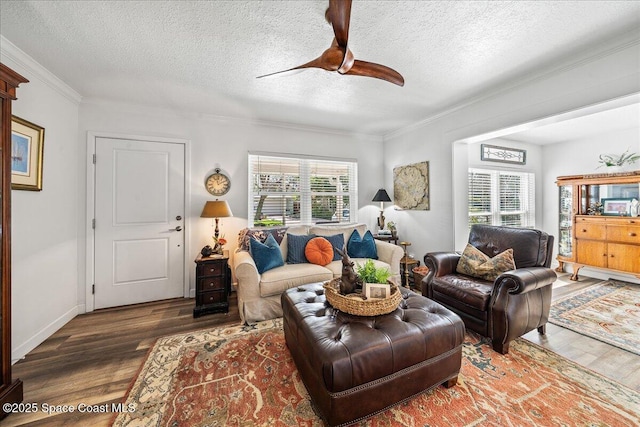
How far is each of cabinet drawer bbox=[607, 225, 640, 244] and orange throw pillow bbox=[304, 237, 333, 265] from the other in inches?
167

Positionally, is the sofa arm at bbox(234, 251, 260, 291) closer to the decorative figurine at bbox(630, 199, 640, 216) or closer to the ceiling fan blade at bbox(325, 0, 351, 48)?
the ceiling fan blade at bbox(325, 0, 351, 48)

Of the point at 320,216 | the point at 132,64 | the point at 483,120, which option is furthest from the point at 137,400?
the point at 483,120

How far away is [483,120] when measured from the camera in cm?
292

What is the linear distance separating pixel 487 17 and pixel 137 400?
3.45 meters

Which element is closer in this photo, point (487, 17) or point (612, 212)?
point (487, 17)

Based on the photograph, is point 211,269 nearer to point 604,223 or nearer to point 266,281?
point 266,281

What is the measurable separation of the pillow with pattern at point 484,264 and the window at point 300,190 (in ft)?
6.79

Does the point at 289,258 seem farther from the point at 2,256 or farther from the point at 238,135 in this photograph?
the point at 2,256

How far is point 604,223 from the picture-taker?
12.3 feet

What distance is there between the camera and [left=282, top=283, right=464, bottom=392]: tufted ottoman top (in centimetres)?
125

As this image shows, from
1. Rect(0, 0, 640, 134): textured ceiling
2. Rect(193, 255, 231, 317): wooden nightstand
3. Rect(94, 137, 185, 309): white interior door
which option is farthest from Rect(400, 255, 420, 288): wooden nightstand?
Rect(94, 137, 185, 309): white interior door

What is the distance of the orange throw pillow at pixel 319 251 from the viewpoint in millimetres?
3055

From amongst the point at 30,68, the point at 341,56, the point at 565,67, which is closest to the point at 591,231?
the point at 565,67

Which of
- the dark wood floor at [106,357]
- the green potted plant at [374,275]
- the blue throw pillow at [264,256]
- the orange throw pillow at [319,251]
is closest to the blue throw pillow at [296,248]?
the orange throw pillow at [319,251]
